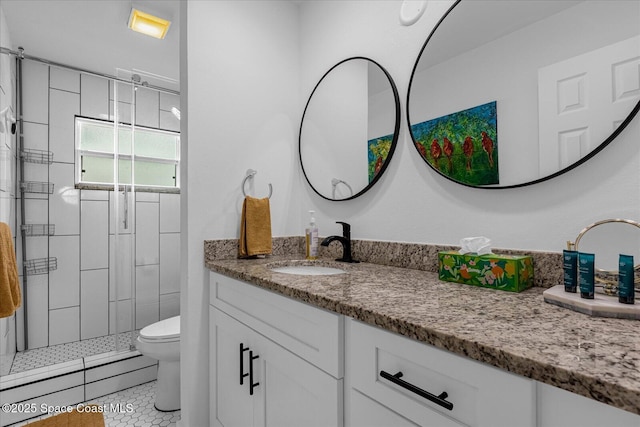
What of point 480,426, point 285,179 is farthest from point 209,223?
point 480,426

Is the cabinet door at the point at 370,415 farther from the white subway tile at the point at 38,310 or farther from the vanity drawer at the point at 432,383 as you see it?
the white subway tile at the point at 38,310

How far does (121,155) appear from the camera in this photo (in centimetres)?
250

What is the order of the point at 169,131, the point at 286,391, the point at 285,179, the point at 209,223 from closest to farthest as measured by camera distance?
the point at 286,391 < the point at 209,223 < the point at 285,179 < the point at 169,131

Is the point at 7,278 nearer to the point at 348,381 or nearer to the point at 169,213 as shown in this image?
the point at 169,213

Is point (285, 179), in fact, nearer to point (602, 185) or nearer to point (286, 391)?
point (286, 391)

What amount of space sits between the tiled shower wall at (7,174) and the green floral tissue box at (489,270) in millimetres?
2486

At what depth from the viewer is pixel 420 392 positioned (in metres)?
0.59

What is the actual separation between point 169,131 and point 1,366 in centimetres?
208

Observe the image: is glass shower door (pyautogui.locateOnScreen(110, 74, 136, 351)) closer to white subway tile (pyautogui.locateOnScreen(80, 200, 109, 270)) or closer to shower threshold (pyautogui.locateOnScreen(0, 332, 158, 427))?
shower threshold (pyautogui.locateOnScreen(0, 332, 158, 427))

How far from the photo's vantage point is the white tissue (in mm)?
995

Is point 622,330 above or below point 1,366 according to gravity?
above

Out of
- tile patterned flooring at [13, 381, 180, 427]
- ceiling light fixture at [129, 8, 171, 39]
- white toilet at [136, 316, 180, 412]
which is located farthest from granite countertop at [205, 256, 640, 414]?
ceiling light fixture at [129, 8, 171, 39]

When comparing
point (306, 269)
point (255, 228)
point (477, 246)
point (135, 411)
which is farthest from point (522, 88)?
point (135, 411)

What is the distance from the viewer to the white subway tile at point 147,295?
8.63 ft
